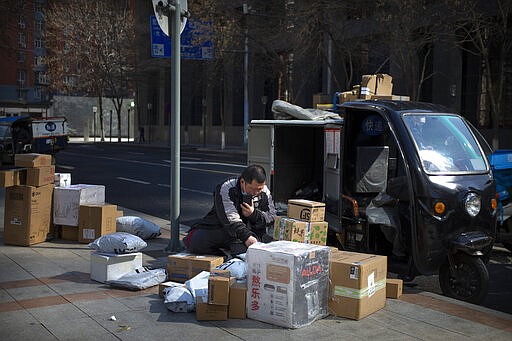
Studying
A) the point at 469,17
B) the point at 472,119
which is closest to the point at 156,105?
the point at 472,119

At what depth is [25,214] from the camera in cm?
810

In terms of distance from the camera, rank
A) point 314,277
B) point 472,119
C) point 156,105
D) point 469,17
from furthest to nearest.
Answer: point 156,105 → point 472,119 → point 469,17 → point 314,277

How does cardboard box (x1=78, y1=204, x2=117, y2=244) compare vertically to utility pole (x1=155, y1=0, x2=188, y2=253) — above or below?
below

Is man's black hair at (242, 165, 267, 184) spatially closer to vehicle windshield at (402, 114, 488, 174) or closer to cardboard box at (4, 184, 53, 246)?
vehicle windshield at (402, 114, 488, 174)

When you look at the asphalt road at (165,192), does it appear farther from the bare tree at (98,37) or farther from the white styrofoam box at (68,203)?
the bare tree at (98,37)

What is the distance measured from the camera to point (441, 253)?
618cm

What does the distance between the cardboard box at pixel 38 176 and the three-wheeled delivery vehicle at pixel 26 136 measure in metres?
18.7

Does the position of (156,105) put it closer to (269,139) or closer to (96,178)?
(96,178)

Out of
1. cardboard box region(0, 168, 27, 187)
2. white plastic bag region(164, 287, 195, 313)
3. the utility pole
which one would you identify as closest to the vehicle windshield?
white plastic bag region(164, 287, 195, 313)

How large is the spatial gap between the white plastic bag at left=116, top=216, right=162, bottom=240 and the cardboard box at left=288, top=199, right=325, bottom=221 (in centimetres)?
308

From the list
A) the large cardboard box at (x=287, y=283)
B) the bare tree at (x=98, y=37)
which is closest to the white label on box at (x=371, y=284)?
the large cardboard box at (x=287, y=283)

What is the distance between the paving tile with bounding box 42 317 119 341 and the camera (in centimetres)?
473

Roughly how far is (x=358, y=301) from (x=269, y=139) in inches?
157

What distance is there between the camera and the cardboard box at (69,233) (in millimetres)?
8672
